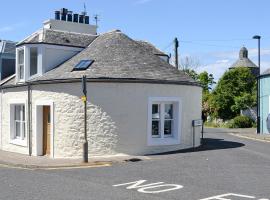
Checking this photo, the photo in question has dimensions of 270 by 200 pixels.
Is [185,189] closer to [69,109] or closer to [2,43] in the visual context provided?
[69,109]

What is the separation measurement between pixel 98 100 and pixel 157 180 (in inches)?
243

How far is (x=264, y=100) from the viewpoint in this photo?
31328 mm

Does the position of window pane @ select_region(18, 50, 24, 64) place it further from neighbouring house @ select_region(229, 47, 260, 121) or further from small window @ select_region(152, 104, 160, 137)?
neighbouring house @ select_region(229, 47, 260, 121)

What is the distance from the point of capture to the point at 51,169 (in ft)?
50.2

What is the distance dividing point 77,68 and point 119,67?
1.76 m

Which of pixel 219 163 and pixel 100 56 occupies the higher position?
pixel 100 56

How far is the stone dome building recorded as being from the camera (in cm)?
6426

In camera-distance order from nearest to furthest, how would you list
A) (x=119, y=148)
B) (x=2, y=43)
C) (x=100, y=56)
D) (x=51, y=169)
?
(x=51, y=169), (x=119, y=148), (x=100, y=56), (x=2, y=43)

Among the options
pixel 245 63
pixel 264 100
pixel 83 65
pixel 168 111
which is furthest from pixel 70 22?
pixel 245 63

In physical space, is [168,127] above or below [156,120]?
below

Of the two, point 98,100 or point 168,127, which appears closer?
point 98,100

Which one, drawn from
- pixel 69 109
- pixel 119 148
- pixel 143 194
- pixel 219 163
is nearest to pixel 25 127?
pixel 69 109

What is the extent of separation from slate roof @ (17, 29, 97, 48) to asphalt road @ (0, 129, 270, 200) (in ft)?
23.5

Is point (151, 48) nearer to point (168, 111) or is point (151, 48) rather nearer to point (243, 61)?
point (168, 111)
